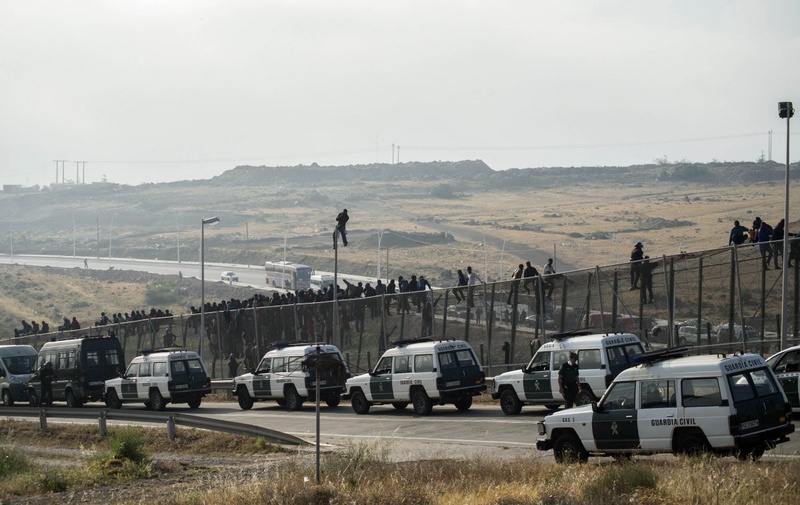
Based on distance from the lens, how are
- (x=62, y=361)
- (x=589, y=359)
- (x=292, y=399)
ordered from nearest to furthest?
(x=589, y=359) < (x=292, y=399) < (x=62, y=361)

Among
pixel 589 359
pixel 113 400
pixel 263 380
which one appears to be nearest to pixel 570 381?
pixel 589 359

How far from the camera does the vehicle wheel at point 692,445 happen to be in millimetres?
16969

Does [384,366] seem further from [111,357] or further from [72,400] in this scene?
[72,400]

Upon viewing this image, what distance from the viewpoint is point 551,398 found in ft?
86.4

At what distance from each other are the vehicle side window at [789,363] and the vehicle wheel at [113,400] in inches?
932

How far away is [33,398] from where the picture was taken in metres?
41.2

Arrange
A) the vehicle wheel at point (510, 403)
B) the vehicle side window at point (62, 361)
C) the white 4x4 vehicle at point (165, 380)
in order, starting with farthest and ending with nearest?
the vehicle side window at point (62, 361)
the white 4x4 vehicle at point (165, 380)
the vehicle wheel at point (510, 403)

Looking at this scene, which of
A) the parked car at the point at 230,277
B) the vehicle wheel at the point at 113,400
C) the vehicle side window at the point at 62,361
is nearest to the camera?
the vehicle wheel at the point at 113,400

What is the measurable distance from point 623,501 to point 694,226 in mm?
133421

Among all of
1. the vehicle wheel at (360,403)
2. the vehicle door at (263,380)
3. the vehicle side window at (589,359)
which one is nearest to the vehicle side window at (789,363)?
the vehicle side window at (589,359)

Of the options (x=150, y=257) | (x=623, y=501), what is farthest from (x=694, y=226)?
(x=623, y=501)

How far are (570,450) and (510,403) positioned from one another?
9028mm

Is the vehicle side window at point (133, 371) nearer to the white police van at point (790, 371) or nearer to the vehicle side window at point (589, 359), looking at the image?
the vehicle side window at point (589, 359)

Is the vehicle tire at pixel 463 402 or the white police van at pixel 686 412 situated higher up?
the white police van at pixel 686 412
